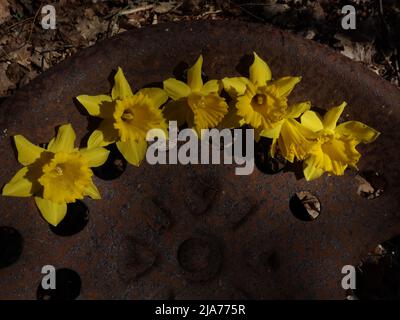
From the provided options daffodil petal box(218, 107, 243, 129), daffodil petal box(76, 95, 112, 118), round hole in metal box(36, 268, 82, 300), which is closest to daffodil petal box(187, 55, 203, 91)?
daffodil petal box(218, 107, 243, 129)

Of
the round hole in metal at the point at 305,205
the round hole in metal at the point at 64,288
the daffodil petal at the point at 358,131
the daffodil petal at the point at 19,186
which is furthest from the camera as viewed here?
the round hole in metal at the point at 305,205

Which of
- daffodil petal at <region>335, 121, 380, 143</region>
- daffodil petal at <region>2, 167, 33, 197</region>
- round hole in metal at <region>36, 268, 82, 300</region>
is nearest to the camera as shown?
daffodil petal at <region>2, 167, 33, 197</region>

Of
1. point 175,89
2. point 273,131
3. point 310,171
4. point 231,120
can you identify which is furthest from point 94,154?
point 310,171

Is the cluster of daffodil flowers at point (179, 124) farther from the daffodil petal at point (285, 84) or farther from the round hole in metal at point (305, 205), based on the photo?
the round hole in metal at point (305, 205)

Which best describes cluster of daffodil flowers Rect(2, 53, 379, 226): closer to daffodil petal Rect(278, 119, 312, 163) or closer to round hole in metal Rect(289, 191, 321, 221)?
daffodil petal Rect(278, 119, 312, 163)

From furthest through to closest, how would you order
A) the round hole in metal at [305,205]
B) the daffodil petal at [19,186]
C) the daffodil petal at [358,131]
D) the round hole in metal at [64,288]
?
the round hole in metal at [305,205] → the round hole in metal at [64,288] → the daffodil petal at [358,131] → the daffodil petal at [19,186]

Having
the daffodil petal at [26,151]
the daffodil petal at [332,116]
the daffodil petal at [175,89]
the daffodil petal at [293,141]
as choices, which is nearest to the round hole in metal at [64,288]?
the daffodil petal at [26,151]
